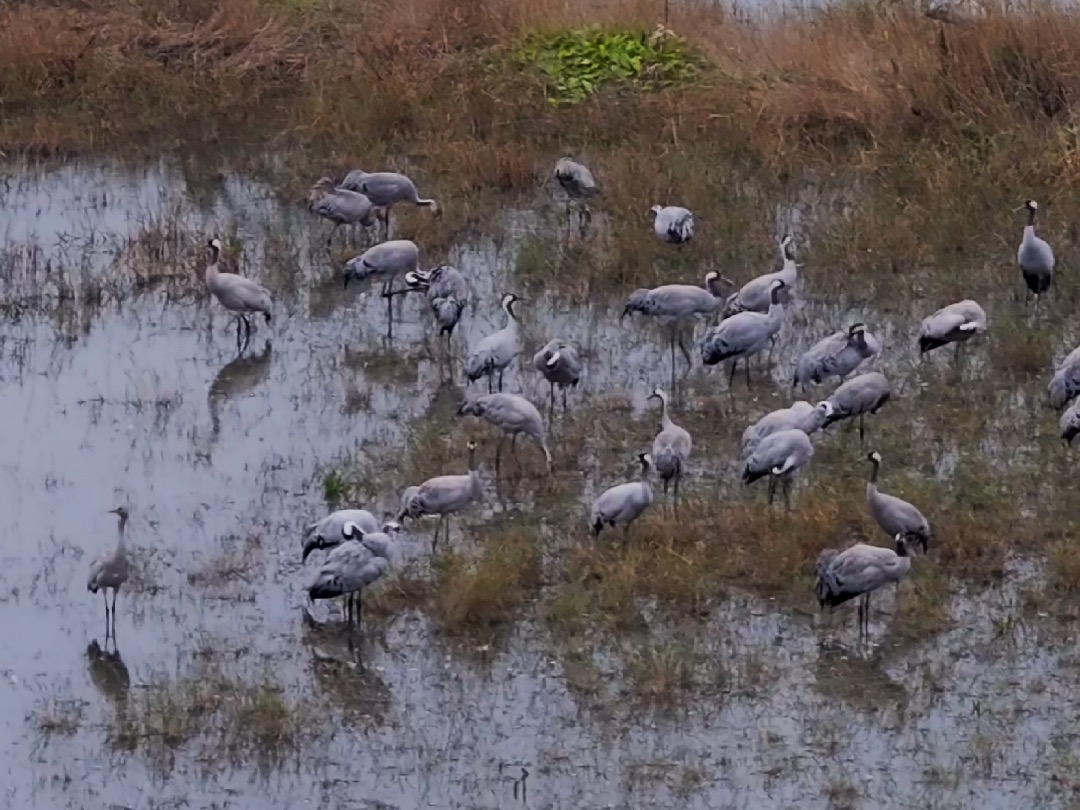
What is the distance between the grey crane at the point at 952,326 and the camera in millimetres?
12172

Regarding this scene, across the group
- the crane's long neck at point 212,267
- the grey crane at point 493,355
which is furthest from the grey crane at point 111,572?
the crane's long neck at point 212,267

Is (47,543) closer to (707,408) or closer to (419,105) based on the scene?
(707,408)

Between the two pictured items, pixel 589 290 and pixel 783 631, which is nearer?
pixel 783 631

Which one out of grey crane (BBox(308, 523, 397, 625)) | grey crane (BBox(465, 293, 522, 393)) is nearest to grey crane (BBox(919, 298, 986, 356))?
grey crane (BBox(465, 293, 522, 393))

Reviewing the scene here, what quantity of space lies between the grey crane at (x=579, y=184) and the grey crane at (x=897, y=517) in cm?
501

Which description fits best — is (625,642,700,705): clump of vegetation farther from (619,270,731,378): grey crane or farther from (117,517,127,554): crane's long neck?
(619,270,731,378): grey crane

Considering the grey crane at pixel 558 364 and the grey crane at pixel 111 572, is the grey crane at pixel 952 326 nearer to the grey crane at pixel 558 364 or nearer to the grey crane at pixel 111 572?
the grey crane at pixel 558 364

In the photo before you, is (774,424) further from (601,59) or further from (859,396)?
(601,59)

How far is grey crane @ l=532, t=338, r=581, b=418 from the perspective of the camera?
38.6ft

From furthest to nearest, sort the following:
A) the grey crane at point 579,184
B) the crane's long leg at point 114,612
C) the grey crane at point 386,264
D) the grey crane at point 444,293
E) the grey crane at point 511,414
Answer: the grey crane at point 579,184
the grey crane at point 386,264
the grey crane at point 444,293
the grey crane at point 511,414
the crane's long leg at point 114,612

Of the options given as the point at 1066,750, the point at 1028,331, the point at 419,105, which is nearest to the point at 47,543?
the point at 1066,750

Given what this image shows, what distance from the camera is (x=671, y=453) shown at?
35.1ft

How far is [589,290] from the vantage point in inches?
537

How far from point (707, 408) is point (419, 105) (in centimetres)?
552
